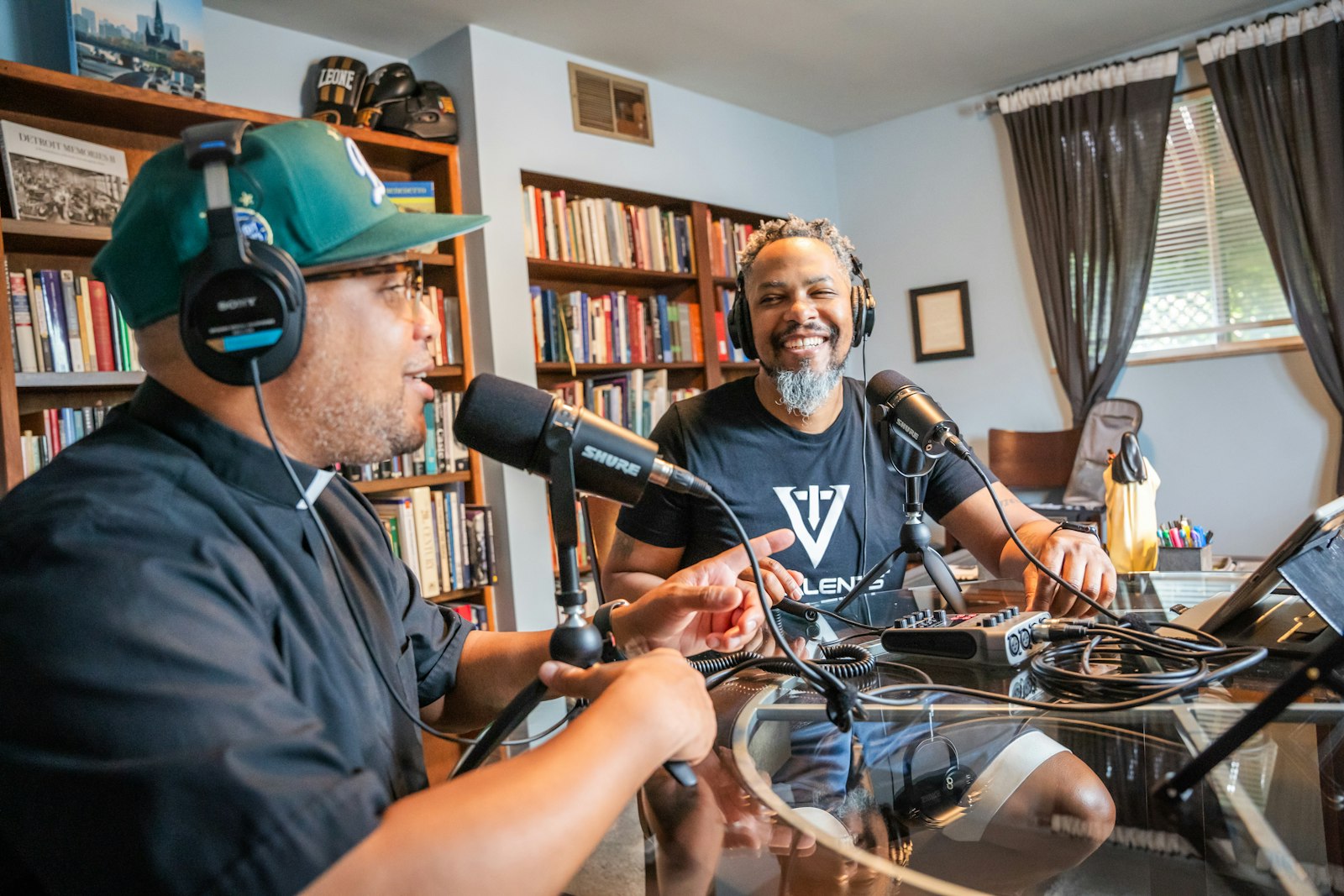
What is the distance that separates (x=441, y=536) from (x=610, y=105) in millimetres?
2058

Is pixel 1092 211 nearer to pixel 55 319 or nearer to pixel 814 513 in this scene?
pixel 814 513

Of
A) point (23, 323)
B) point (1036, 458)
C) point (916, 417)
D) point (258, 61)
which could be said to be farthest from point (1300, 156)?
point (23, 323)

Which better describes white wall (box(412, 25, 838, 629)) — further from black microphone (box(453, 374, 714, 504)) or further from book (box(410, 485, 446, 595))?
black microphone (box(453, 374, 714, 504))

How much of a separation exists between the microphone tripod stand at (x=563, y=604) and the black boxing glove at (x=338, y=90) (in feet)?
9.36

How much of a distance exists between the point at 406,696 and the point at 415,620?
15 cm

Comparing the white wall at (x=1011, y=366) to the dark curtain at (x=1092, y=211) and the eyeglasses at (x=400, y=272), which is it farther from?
the eyeglasses at (x=400, y=272)

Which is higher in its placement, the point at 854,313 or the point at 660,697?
the point at 854,313

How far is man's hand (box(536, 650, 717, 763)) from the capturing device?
2.18ft

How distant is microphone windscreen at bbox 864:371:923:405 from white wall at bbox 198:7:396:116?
264cm

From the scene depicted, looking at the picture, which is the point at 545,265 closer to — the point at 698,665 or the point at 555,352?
the point at 555,352

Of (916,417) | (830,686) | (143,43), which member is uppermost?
(143,43)

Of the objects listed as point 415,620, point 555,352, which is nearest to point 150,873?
point 415,620

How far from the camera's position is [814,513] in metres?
1.84

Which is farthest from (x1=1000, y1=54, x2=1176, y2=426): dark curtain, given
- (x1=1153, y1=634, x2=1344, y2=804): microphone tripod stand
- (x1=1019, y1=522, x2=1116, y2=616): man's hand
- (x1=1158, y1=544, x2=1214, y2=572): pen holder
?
(x1=1153, y1=634, x2=1344, y2=804): microphone tripod stand
